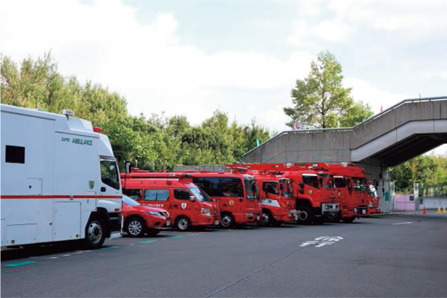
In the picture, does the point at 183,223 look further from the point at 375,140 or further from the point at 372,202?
the point at 375,140

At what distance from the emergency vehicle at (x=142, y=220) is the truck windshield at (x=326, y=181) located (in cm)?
1239

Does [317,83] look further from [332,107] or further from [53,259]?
[53,259]

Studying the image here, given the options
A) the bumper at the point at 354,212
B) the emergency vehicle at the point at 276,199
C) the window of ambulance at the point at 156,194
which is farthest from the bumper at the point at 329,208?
the window of ambulance at the point at 156,194

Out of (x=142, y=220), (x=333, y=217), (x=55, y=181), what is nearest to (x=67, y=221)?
(x=55, y=181)

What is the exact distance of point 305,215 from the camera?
3086cm

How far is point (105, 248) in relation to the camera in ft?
53.9

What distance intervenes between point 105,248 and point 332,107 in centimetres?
4177

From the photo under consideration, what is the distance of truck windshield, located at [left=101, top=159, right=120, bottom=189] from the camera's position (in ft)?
53.5

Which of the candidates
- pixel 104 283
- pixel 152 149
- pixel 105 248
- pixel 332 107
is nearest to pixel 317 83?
pixel 332 107

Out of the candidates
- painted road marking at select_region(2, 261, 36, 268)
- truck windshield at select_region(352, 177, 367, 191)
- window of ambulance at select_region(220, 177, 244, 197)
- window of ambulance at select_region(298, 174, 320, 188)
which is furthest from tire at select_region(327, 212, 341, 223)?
painted road marking at select_region(2, 261, 36, 268)

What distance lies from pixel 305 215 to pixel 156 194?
9434 mm

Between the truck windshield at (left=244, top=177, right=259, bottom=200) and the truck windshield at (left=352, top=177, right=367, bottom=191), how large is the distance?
856 centimetres

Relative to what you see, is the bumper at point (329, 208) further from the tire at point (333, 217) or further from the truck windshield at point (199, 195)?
the truck windshield at point (199, 195)

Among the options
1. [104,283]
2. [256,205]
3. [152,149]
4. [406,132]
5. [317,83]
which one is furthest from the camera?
[317,83]
